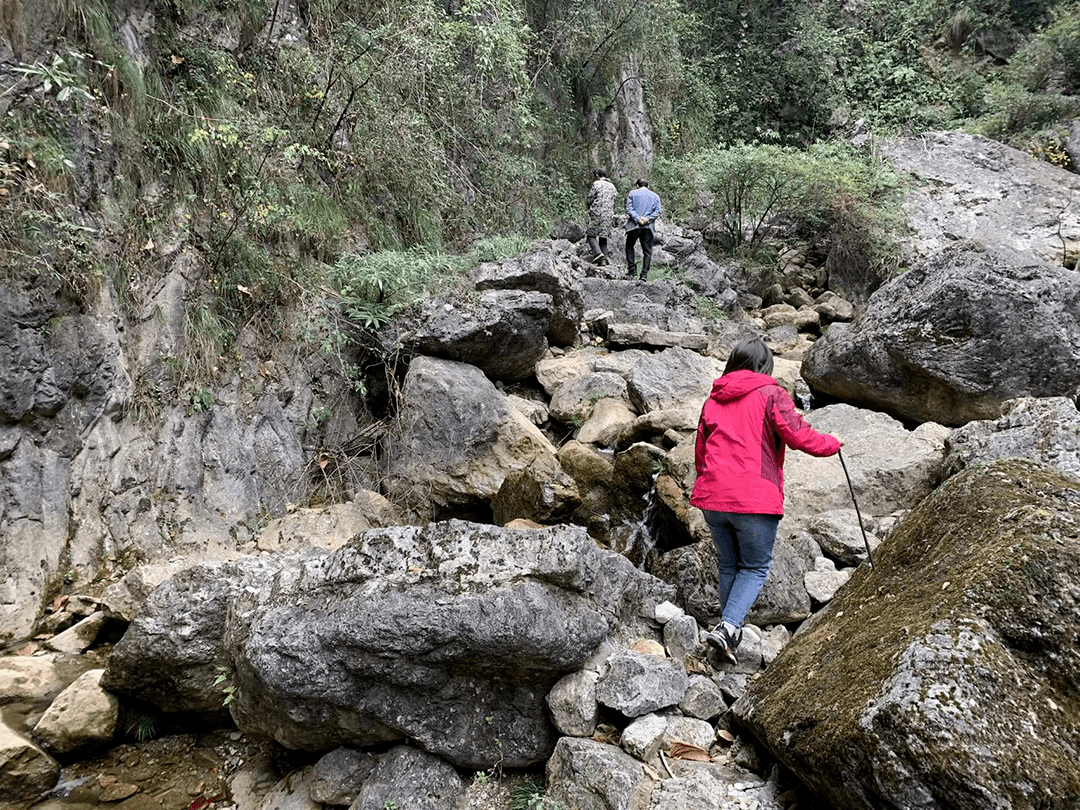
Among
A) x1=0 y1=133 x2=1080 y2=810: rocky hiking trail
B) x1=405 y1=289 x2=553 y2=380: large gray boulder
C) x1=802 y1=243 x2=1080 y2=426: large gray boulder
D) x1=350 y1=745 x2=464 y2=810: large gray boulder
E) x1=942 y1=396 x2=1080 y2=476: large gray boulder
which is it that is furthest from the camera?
x1=405 y1=289 x2=553 y2=380: large gray boulder

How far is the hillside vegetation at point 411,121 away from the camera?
5.84 m

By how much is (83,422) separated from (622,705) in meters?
5.14

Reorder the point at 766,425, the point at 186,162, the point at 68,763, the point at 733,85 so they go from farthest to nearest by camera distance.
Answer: the point at 733,85 < the point at 186,162 < the point at 68,763 < the point at 766,425

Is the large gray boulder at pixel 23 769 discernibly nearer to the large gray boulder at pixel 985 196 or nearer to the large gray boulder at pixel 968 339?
the large gray boulder at pixel 968 339

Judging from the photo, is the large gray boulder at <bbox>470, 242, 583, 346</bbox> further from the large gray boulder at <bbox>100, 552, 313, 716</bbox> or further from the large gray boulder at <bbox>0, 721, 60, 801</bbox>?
the large gray boulder at <bbox>0, 721, 60, 801</bbox>

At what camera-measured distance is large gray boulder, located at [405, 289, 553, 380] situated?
744 centimetres

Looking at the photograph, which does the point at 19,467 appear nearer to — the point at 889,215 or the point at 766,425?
the point at 766,425

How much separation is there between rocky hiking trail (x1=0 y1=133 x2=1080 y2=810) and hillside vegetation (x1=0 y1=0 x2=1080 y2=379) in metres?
1.00

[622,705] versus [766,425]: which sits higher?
[766,425]

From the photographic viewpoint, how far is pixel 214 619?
13.5ft

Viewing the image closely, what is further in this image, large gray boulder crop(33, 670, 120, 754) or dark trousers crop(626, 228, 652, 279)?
dark trousers crop(626, 228, 652, 279)

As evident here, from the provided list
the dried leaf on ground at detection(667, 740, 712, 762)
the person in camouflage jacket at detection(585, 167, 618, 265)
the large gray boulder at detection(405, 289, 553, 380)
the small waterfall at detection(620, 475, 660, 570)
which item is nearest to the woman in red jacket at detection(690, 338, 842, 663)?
the dried leaf on ground at detection(667, 740, 712, 762)

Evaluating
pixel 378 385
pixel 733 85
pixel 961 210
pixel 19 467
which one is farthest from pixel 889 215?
pixel 19 467

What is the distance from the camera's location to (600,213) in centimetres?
1212
